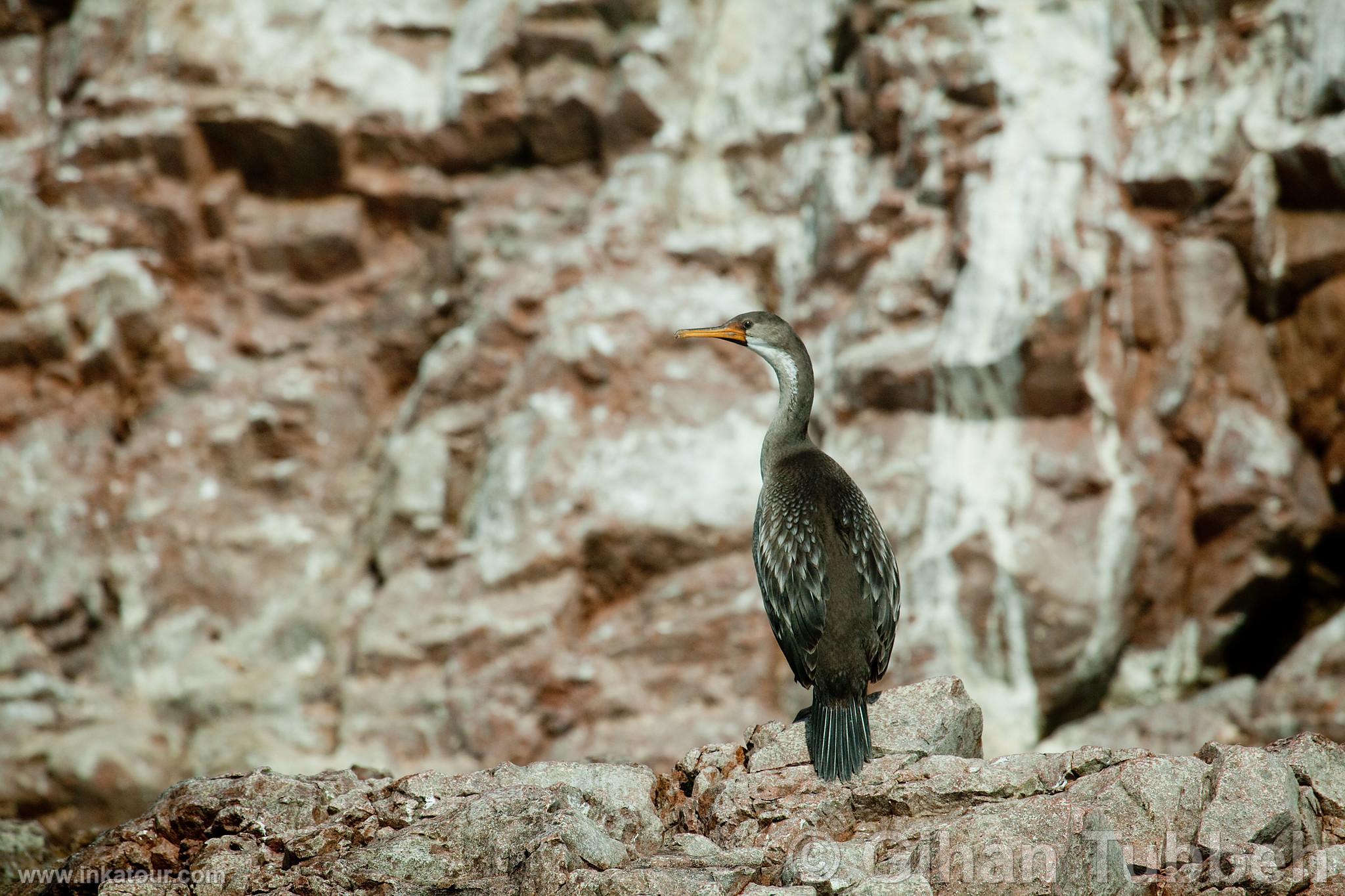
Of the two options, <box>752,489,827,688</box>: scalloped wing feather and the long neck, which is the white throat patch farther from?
<box>752,489,827,688</box>: scalloped wing feather

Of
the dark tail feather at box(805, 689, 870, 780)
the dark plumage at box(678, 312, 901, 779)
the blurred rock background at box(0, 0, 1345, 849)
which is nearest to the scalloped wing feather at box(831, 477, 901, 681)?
the dark plumage at box(678, 312, 901, 779)

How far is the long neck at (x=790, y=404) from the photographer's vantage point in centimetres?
706

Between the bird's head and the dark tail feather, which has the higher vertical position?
the bird's head

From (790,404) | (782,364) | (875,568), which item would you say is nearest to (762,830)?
(875,568)

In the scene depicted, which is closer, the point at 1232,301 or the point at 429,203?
the point at 1232,301

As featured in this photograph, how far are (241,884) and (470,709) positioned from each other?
585cm

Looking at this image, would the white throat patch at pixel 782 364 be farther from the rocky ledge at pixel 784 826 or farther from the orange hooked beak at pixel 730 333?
the rocky ledge at pixel 784 826

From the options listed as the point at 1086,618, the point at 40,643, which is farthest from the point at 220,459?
the point at 1086,618

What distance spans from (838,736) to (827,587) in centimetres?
96

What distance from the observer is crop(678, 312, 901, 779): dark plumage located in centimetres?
541

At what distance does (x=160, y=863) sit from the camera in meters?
5.07

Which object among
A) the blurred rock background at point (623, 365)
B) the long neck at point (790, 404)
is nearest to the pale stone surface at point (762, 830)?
the long neck at point (790, 404)

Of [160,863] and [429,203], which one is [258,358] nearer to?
[429,203]

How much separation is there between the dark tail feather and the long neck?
1932 mm
